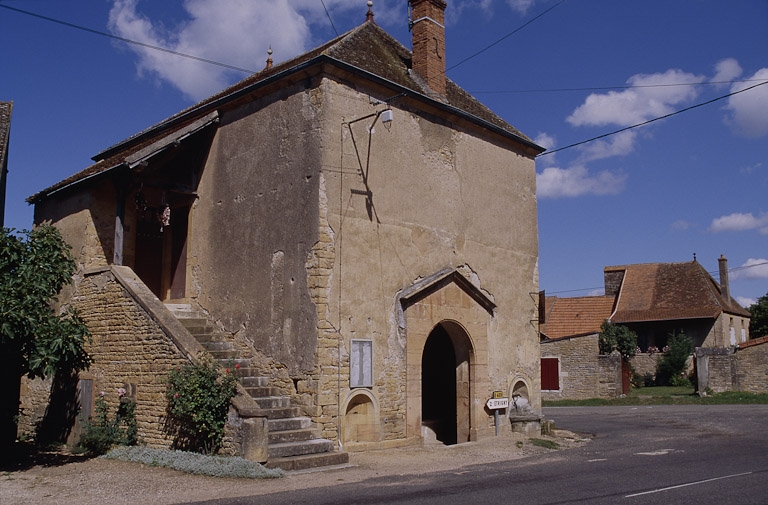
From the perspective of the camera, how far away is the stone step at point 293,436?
34.1ft

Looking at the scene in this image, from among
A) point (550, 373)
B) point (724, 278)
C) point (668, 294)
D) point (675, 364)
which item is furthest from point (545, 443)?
point (724, 278)

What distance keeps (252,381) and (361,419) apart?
1.98 m

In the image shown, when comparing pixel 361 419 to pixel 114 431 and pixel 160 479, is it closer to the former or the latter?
pixel 160 479

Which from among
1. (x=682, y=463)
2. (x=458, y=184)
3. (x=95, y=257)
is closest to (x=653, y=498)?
(x=682, y=463)

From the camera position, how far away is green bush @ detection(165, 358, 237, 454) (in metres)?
10.1

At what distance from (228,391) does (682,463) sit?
683cm

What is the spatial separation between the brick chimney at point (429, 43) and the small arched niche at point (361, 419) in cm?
667

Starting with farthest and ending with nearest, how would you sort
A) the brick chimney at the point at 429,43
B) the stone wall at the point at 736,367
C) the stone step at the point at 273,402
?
1. the stone wall at the point at 736,367
2. the brick chimney at the point at 429,43
3. the stone step at the point at 273,402

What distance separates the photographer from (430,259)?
13805 millimetres

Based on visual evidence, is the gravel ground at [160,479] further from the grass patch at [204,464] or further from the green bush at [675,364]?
the green bush at [675,364]

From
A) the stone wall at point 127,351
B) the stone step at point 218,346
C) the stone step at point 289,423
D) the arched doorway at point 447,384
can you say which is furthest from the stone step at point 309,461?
the arched doorway at point 447,384

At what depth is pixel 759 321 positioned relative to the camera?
45.0m

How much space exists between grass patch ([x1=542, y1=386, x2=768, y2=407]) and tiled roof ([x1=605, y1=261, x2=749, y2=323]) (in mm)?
7475

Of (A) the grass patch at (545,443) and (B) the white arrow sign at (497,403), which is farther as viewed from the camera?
(B) the white arrow sign at (497,403)
